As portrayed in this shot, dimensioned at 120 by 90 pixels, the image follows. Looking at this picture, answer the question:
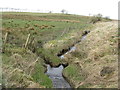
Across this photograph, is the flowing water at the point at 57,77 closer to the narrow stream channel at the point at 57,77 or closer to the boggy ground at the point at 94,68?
the narrow stream channel at the point at 57,77

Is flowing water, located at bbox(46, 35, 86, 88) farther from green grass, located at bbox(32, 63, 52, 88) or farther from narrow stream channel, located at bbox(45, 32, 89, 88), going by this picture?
green grass, located at bbox(32, 63, 52, 88)

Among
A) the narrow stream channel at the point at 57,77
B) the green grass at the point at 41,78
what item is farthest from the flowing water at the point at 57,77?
the green grass at the point at 41,78

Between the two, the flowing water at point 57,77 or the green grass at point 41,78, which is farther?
the flowing water at point 57,77

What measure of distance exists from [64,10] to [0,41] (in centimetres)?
14560

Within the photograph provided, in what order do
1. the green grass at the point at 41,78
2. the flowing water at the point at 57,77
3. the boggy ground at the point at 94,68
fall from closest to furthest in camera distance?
the boggy ground at the point at 94,68, the green grass at the point at 41,78, the flowing water at the point at 57,77

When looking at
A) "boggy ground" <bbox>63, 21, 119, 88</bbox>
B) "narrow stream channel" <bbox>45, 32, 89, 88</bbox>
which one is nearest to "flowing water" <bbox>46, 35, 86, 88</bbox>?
"narrow stream channel" <bbox>45, 32, 89, 88</bbox>

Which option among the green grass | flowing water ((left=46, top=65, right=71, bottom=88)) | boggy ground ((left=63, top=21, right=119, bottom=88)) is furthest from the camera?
flowing water ((left=46, top=65, right=71, bottom=88))

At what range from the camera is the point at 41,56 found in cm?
3156

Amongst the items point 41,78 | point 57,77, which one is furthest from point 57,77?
point 41,78

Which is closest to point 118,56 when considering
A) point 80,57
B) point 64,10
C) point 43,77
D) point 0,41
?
point 80,57

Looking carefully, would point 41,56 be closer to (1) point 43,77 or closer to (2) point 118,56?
(1) point 43,77

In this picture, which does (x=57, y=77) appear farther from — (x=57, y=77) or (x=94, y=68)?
(x=94, y=68)

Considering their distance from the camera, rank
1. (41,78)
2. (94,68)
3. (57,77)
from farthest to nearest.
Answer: (57,77)
(94,68)
(41,78)

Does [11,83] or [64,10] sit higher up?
[64,10]
